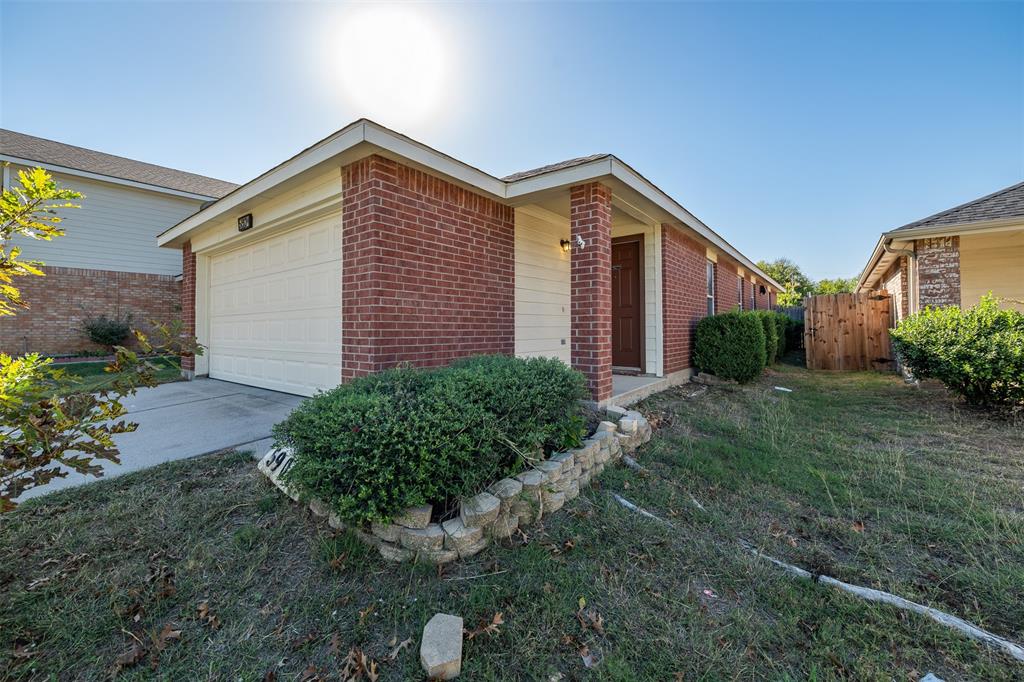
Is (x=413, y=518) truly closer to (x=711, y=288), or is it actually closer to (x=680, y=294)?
(x=680, y=294)

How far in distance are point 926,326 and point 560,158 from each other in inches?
250

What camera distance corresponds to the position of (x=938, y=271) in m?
7.22

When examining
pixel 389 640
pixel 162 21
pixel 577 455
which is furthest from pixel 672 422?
pixel 162 21

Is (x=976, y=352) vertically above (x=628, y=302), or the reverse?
(x=628, y=302)

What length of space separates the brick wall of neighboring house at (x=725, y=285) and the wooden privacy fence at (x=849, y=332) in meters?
2.03

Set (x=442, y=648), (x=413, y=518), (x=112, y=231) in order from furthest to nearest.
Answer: (x=112, y=231) < (x=413, y=518) < (x=442, y=648)

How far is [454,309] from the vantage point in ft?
15.7

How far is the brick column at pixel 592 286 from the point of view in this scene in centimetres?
462

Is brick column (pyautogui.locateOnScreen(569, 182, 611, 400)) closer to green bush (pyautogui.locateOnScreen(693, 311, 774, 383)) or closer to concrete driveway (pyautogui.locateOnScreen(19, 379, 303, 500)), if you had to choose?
concrete driveway (pyautogui.locateOnScreen(19, 379, 303, 500))

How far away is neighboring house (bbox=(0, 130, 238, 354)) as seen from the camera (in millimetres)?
10523

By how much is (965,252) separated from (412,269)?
10.9 meters

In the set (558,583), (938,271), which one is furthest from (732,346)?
(558,583)

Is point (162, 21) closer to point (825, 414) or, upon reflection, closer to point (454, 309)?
point (454, 309)

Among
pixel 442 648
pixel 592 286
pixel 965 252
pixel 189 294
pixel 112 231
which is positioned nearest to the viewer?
pixel 442 648
